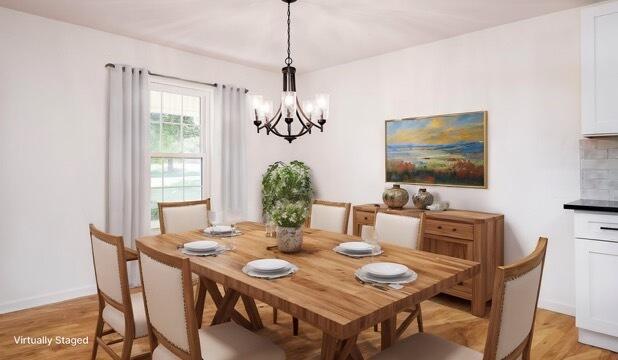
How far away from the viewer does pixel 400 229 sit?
2783 millimetres

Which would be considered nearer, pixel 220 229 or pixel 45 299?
pixel 220 229

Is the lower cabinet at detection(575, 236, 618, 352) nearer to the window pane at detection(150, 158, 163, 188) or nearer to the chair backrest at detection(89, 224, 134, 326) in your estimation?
the chair backrest at detection(89, 224, 134, 326)

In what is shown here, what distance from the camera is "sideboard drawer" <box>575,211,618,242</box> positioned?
2.72 metres

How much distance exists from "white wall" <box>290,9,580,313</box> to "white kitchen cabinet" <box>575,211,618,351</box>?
1.86 feet

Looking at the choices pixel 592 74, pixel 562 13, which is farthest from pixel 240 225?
pixel 562 13

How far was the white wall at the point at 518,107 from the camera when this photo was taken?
11.1 feet

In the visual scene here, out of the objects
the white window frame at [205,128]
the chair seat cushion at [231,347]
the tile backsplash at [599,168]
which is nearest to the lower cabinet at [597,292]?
the tile backsplash at [599,168]

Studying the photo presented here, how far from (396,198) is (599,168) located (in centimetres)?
174

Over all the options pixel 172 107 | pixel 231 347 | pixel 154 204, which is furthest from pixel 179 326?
pixel 172 107

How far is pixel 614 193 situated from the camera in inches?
125

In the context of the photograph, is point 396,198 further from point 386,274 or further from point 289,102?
point 386,274

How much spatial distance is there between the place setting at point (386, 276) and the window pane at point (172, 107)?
3452mm

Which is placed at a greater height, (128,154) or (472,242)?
(128,154)

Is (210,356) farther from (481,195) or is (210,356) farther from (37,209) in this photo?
(481,195)
